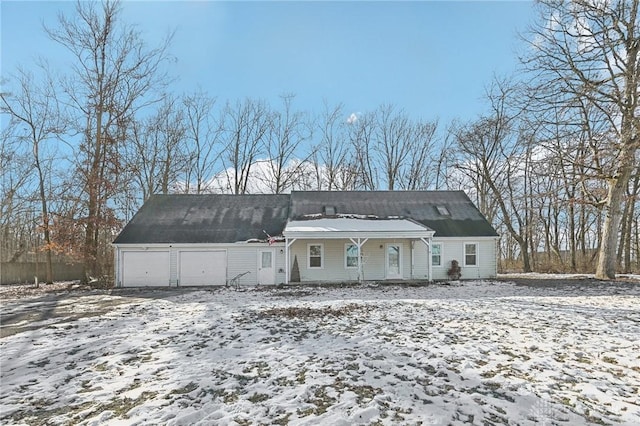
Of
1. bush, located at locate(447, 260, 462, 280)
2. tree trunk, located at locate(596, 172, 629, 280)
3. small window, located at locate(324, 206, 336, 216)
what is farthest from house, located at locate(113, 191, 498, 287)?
tree trunk, located at locate(596, 172, 629, 280)

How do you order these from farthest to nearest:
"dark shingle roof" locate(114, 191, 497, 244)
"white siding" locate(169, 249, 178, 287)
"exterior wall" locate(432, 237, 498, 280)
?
"exterior wall" locate(432, 237, 498, 280)
"dark shingle roof" locate(114, 191, 497, 244)
"white siding" locate(169, 249, 178, 287)

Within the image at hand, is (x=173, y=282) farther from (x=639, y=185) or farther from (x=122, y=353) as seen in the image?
(x=639, y=185)

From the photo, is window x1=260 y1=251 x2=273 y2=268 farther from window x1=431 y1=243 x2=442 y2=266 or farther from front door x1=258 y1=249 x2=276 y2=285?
window x1=431 y1=243 x2=442 y2=266

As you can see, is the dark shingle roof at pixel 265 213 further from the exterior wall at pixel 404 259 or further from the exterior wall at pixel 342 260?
the exterior wall at pixel 342 260

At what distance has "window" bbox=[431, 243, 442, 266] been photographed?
18.3 m

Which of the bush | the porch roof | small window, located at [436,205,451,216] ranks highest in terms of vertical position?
small window, located at [436,205,451,216]

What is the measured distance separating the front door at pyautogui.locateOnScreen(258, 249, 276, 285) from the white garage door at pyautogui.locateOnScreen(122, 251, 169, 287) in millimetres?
4345

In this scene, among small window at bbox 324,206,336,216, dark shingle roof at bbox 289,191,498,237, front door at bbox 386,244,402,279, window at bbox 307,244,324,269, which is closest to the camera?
window at bbox 307,244,324,269

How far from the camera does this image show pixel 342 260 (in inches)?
710

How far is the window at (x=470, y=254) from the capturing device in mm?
18469

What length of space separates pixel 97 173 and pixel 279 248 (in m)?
9.40

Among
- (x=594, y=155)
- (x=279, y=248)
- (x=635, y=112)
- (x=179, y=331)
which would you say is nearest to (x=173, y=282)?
(x=279, y=248)

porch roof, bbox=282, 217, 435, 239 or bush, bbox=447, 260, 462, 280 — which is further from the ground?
porch roof, bbox=282, 217, 435, 239

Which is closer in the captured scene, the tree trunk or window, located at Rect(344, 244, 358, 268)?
the tree trunk
